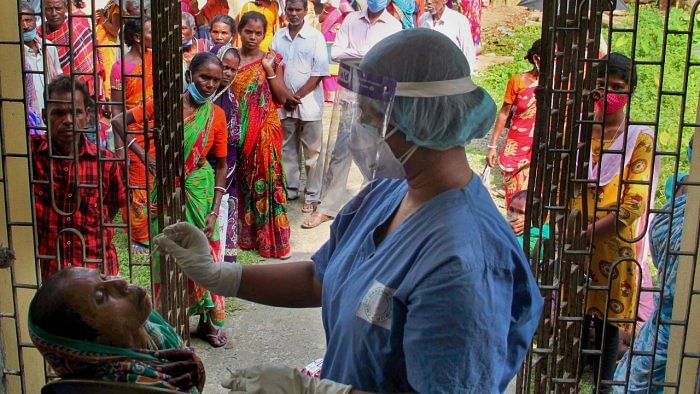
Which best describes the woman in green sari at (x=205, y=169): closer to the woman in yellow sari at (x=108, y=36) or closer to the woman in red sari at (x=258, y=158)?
the woman in red sari at (x=258, y=158)

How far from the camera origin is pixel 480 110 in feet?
6.67

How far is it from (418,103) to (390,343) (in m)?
0.55

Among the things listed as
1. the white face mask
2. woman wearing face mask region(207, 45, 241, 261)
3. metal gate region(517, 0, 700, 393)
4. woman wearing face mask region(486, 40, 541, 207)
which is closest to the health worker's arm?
the white face mask

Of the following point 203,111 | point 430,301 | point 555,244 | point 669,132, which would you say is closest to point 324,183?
point 430,301

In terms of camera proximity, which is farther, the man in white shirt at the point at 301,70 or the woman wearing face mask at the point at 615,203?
the man in white shirt at the point at 301,70

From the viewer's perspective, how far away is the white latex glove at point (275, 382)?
6.39 feet

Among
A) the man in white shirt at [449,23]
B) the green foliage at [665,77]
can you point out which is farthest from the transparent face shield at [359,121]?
the man in white shirt at [449,23]

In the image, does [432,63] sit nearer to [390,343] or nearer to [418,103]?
[418,103]

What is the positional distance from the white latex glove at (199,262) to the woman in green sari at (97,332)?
14.2 inches

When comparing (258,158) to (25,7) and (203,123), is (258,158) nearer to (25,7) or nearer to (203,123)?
(203,123)

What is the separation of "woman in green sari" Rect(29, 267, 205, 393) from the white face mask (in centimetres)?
62

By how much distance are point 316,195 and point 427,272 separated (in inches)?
212

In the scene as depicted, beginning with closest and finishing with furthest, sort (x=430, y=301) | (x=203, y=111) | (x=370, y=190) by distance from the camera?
(x=430, y=301) → (x=370, y=190) → (x=203, y=111)

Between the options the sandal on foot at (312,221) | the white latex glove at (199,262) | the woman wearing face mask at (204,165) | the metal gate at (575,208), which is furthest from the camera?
the sandal on foot at (312,221)
